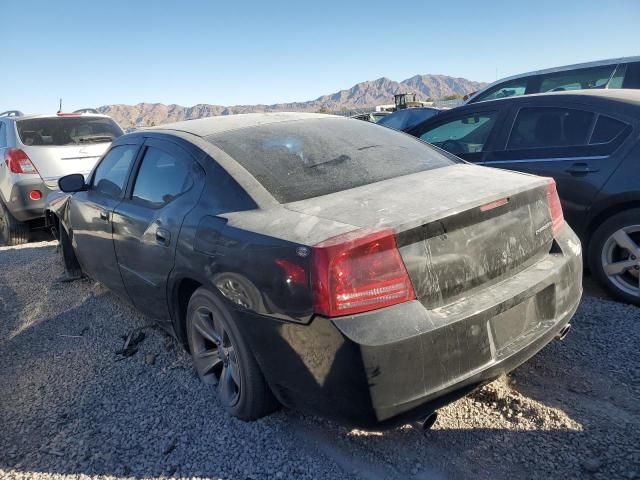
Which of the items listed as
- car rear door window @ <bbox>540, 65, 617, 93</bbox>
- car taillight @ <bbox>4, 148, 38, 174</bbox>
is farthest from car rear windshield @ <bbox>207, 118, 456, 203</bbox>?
car taillight @ <bbox>4, 148, 38, 174</bbox>

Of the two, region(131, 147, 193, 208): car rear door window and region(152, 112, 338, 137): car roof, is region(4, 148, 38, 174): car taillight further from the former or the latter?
region(131, 147, 193, 208): car rear door window

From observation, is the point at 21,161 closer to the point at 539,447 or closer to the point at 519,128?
the point at 519,128

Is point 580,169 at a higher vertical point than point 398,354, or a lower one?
higher

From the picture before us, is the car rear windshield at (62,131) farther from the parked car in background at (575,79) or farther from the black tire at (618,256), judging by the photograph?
the black tire at (618,256)

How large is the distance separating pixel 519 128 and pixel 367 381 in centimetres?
327

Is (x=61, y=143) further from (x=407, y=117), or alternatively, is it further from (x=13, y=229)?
(x=407, y=117)

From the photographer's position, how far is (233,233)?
2.44 meters

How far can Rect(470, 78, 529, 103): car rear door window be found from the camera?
719 centimetres

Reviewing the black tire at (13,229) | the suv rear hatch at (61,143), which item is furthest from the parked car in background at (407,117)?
the black tire at (13,229)

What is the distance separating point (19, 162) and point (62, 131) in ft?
2.57

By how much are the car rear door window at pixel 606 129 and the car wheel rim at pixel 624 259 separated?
71 centimetres

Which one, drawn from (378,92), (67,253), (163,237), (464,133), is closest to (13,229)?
(67,253)

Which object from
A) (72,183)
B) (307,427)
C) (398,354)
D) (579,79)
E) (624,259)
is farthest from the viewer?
(579,79)

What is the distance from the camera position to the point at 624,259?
378cm
